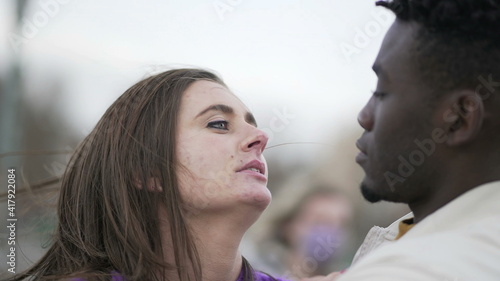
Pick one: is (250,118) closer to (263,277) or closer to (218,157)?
(218,157)

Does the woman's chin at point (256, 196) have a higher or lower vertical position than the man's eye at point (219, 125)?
lower

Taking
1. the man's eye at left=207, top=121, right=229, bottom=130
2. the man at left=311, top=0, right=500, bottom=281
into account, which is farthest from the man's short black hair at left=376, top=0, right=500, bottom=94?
the man's eye at left=207, top=121, right=229, bottom=130

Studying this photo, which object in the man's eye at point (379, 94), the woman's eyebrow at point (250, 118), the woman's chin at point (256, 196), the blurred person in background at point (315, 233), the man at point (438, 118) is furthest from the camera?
the blurred person in background at point (315, 233)

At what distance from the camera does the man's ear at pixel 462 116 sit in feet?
4.32

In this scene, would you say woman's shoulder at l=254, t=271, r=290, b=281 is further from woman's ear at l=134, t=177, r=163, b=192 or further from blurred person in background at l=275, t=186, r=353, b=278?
blurred person in background at l=275, t=186, r=353, b=278

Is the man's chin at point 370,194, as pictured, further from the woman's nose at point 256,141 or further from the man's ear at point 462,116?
the woman's nose at point 256,141

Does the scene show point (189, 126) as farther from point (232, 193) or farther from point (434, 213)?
point (434, 213)

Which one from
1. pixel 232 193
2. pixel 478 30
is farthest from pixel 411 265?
pixel 232 193

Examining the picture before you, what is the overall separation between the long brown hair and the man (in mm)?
917

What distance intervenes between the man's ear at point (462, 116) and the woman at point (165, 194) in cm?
93

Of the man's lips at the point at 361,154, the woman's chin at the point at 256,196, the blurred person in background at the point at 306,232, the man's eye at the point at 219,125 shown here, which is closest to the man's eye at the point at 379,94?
the man's lips at the point at 361,154

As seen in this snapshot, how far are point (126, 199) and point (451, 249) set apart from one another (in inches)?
52.3

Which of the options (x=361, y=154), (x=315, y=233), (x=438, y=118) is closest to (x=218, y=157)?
(x=361, y=154)

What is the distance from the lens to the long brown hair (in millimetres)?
2170
